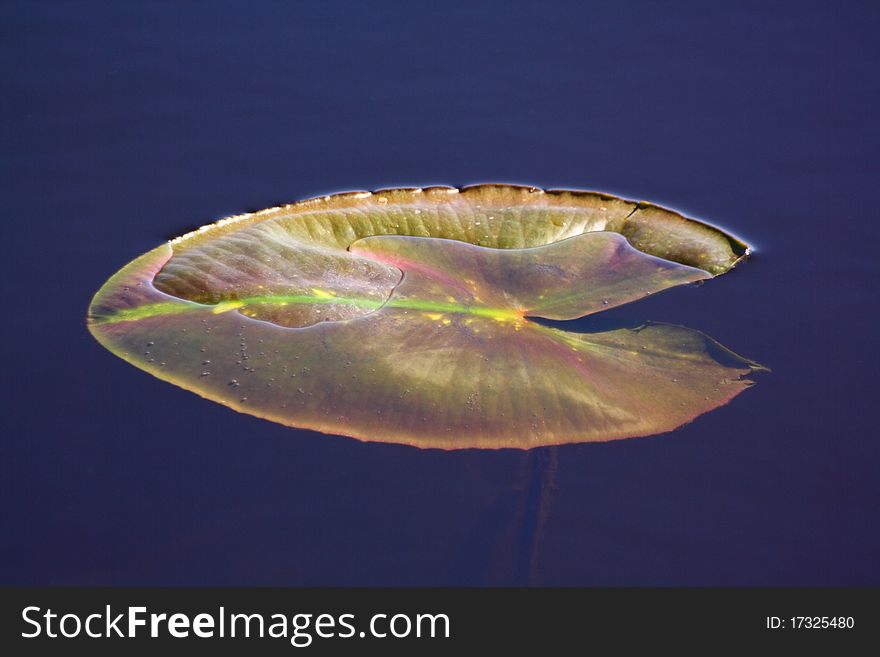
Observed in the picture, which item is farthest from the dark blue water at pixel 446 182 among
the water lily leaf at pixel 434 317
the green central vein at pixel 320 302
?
the green central vein at pixel 320 302

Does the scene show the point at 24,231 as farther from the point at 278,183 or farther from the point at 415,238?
the point at 415,238

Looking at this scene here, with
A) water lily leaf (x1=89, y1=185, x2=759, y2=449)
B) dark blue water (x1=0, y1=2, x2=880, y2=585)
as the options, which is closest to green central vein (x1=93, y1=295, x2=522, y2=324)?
water lily leaf (x1=89, y1=185, x2=759, y2=449)

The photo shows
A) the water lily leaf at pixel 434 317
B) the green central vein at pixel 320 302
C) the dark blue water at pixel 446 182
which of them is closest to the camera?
the dark blue water at pixel 446 182

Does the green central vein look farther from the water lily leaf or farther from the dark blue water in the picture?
the dark blue water

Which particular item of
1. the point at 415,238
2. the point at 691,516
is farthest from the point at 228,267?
the point at 691,516

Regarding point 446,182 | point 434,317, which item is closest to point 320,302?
point 434,317

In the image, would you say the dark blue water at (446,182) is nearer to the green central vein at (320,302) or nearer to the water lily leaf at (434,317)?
the water lily leaf at (434,317)

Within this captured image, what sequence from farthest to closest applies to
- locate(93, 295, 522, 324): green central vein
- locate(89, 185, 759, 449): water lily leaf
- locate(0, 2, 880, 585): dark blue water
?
locate(93, 295, 522, 324): green central vein → locate(89, 185, 759, 449): water lily leaf → locate(0, 2, 880, 585): dark blue water

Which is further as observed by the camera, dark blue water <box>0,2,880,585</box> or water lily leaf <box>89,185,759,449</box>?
water lily leaf <box>89,185,759,449</box>
